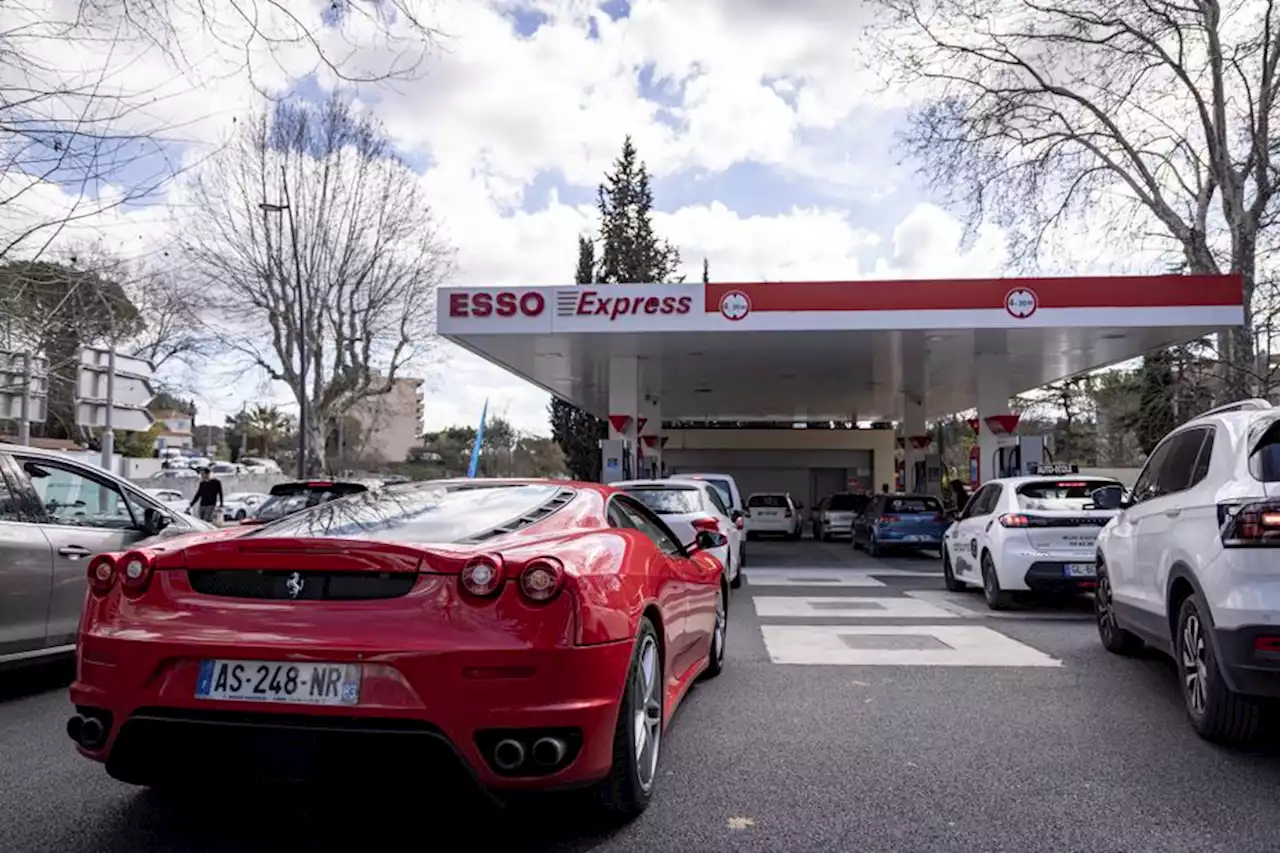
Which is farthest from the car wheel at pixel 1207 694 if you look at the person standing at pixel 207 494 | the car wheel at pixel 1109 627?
the person standing at pixel 207 494

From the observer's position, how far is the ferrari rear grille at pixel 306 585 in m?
3.36

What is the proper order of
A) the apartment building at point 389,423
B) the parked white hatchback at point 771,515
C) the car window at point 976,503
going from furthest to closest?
the apartment building at point 389,423 < the parked white hatchback at point 771,515 < the car window at point 976,503

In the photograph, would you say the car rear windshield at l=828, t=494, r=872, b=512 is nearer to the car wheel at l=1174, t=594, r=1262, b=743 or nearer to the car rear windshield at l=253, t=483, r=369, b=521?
the car rear windshield at l=253, t=483, r=369, b=521

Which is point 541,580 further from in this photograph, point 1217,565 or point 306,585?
point 1217,565

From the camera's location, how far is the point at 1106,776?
4.32 m

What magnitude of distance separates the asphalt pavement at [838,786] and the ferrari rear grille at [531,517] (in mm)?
966

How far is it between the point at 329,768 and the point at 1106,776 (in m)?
3.31

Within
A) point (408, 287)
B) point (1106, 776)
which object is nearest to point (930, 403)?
point (408, 287)

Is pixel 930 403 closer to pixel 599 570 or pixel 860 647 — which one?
pixel 860 647

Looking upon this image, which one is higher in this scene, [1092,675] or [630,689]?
[630,689]

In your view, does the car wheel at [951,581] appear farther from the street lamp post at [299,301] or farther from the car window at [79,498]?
the street lamp post at [299,301]

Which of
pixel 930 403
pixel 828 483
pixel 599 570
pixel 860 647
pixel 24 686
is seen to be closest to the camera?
pixel 599 570

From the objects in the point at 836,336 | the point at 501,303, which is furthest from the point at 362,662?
the point at 836,336

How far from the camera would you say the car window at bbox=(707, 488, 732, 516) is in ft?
40.8
